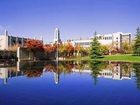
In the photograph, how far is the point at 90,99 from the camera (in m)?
9.67

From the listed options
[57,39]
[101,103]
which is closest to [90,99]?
[101,103]

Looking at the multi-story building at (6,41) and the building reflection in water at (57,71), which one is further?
the multi-story building at (6,41)

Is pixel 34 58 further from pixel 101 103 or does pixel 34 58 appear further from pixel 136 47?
pixel 101 103

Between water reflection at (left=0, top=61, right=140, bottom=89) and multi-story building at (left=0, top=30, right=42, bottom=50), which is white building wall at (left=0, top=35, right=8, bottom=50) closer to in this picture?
multi-story building at (left=0, top=30, right=42, bottom=50)

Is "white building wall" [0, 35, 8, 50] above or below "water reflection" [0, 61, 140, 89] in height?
above

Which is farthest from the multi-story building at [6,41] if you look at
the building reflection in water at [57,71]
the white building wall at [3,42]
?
the building reflection in water at [57,71]

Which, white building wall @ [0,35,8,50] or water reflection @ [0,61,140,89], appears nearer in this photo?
water reflection @ [0,61,140,89]

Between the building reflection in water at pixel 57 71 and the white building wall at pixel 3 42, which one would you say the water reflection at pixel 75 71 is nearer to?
the building reflection in water at pixel 57 71

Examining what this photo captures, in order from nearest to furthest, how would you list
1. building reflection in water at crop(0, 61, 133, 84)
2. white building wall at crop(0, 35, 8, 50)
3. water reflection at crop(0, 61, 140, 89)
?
water reflection at crop(0, 61, 140, 89) → building reflection in water at crop(0, 61, 133, 84) → white building wall at crop(0, 35, 8, 50)

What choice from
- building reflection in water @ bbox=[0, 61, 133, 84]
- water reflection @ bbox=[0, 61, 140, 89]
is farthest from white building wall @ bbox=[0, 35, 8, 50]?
water reflection @ bbox=[0, 61, 140, 89]

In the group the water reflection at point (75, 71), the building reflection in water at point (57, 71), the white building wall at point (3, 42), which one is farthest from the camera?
the white building wall at point (3, 42)

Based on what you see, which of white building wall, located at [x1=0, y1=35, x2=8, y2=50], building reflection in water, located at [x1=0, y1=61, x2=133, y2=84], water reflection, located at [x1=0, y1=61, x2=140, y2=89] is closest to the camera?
water reflection, located at [x1=0, y1=61, x2=140, y2=89]

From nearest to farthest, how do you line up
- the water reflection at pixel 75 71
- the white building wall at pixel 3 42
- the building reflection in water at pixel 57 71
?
the water reflection at pixel 75 71
the building reflection in water at pixel 57 71
the white building wall at pixel 3 42

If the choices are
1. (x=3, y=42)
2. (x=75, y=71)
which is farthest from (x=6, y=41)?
(x=75, y=71)
